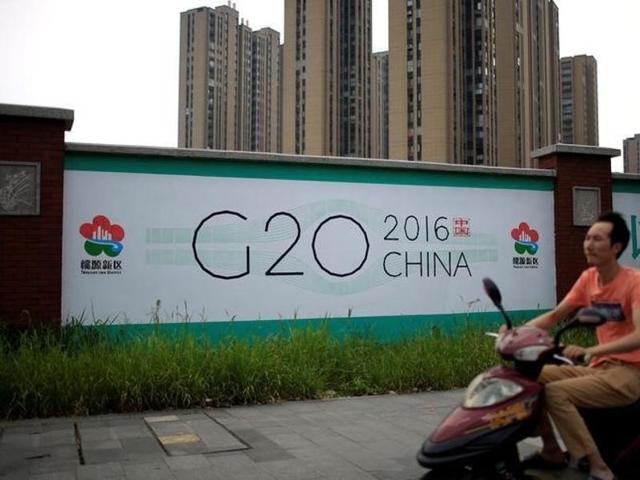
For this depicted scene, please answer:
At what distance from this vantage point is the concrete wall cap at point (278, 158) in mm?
8648

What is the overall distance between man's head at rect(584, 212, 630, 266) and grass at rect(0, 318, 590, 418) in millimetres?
4010

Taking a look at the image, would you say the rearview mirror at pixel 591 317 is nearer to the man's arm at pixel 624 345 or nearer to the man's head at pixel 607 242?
the man's arm at pixel 624 345

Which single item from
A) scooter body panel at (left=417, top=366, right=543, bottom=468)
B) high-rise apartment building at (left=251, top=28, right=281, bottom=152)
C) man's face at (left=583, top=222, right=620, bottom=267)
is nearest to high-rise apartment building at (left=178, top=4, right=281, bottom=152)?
high-rise apartment building at (left=251, top=28, right=281, bottom=152)

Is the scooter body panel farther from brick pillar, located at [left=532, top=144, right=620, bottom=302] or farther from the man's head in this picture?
brick pillar, located at [left=532, top=144, right=620, bottom=302]

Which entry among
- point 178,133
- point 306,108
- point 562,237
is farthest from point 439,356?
point 178,133

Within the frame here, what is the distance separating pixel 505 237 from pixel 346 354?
4.29 meters

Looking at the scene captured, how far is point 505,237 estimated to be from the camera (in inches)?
433

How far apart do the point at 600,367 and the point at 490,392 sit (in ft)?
2.87

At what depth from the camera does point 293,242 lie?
376 inches

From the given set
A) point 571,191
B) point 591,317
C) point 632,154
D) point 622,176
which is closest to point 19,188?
point 591,317

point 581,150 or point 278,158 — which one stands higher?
point 581,150

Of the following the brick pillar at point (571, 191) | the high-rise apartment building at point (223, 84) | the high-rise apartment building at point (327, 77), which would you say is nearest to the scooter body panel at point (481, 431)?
the brick pillar at point (571, 191)

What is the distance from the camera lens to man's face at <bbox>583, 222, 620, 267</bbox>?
3.61 metres

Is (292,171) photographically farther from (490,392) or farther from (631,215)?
(490,392)
